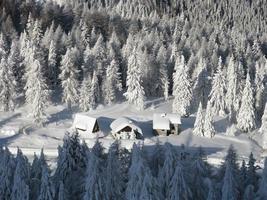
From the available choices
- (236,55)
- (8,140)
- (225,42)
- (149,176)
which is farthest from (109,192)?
(225,42)

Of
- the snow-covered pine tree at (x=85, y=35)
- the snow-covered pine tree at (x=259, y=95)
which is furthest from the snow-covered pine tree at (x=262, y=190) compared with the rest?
the snow-covered pine tree at (x=85, y=35)

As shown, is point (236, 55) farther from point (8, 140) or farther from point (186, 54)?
point (8, 140)

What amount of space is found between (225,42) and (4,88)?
87.4m

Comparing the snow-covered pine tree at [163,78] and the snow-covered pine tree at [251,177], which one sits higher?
the snow-covered pine tree at [163,78]

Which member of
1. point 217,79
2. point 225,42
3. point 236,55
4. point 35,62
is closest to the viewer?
point 35,62

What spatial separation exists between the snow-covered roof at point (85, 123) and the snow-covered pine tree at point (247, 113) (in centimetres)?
2765

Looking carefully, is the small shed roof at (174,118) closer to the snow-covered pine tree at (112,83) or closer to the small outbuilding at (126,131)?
the small outbuilding at (126,131)

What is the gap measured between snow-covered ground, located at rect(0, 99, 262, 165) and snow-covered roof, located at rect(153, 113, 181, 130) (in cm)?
185

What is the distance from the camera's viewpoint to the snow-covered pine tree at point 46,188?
46938 mm

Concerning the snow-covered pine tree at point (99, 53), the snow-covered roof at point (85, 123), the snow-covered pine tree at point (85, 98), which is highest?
the snow-covered pine tree at point (99, 53)

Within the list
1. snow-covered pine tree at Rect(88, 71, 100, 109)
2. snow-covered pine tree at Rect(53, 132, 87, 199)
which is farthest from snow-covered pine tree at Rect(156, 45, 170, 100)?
snow-covered pine tree at Rect(53, 132, 87, 199)

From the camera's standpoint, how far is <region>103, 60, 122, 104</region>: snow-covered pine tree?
10194 cm

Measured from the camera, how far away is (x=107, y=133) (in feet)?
294

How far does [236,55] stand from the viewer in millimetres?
147250
